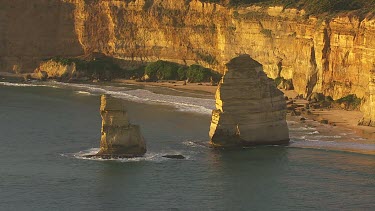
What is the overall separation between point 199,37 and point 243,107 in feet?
135

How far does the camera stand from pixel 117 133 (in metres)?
65.8

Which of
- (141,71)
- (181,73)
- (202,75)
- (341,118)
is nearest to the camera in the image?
(341,118)

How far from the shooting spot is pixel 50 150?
233 ft

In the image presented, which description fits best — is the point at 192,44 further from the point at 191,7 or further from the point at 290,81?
the point at 290,81

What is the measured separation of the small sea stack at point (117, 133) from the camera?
6569 cm

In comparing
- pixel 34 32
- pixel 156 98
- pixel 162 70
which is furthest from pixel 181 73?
pixel 34 32

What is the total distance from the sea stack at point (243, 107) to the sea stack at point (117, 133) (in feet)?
20.1

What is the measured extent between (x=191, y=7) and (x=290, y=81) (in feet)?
61.8

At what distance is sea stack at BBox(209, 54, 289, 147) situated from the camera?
69.3 m

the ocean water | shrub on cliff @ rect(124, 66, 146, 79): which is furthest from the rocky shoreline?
shrub on cliff @ rect(124, 66, 146, 79)

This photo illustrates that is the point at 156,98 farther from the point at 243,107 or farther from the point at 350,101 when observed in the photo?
the point at 243,107

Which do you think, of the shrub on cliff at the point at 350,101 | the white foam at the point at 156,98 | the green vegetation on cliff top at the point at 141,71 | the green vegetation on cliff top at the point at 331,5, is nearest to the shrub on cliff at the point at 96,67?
the green vegetation on cliff top at the point at 141,71

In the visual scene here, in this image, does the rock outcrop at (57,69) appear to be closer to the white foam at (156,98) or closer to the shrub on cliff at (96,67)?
the shrub on cliff at (96,67)

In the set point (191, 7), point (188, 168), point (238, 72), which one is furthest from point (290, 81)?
point (188, 168)
